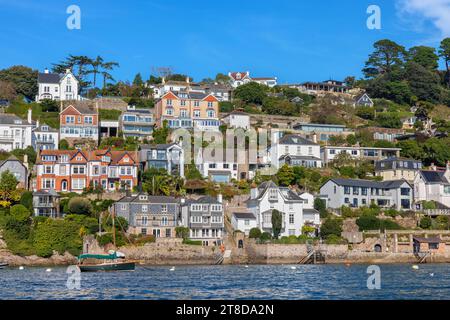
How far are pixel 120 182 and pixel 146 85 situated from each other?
42.1 metres

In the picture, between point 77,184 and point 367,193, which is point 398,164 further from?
point 77,184

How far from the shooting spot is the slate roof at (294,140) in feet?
274

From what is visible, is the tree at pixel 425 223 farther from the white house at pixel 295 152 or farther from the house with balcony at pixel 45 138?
the house with balcony at pixel 45 138

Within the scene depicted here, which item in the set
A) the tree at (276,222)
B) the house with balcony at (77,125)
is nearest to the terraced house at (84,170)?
the house with balcony at (77,125)

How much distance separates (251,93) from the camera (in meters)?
105

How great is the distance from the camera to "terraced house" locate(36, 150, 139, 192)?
231ft

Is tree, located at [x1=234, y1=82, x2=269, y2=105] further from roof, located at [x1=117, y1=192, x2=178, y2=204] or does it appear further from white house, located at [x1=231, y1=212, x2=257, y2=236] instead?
roof, located at [x1=117, y1=192, x2=178, y2=204]

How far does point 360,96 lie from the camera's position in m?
117

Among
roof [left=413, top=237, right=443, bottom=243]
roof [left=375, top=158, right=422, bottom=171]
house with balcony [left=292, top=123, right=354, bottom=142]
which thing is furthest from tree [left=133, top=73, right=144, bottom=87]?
roof [left=413, top=237, right=443, bottom=243]

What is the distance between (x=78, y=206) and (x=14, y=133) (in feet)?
69.2

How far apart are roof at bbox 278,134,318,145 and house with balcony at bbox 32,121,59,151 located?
92.4 feet

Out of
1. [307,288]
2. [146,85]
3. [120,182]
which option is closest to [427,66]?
[146,85]

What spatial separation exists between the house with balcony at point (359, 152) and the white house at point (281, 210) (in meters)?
17.9
